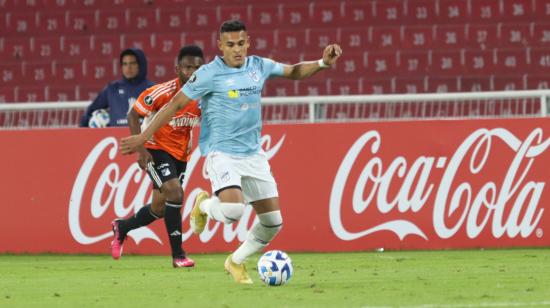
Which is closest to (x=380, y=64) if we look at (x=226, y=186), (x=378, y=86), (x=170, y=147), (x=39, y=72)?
(x=378, y=86)

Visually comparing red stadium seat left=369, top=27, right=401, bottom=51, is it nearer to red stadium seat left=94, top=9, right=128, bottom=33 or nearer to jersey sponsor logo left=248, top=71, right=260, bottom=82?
red stadium seat left=94, top=9, right=128, bottom=33

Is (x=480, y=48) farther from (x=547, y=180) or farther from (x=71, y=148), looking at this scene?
(x=71, y=148)

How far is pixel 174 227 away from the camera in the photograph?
1041 centimetres

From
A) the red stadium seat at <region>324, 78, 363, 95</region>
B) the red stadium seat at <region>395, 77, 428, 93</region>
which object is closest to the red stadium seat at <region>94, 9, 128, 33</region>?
the red stadium seat at <region>324, 78, 363, 95</region>

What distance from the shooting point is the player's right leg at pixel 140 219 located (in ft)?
35.4

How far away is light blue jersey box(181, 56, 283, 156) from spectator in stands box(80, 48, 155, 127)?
14.5ft

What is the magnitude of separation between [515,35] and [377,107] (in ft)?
23.5

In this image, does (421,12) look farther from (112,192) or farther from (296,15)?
(112,192)

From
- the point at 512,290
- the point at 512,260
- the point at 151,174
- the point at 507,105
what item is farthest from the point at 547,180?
the point at 512,290

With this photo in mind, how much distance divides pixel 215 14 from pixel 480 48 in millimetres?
4669

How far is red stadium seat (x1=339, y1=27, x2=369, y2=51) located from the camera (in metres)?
20.0

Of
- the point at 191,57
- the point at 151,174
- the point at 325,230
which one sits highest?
the point at 191,57

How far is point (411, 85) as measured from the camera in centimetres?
1917

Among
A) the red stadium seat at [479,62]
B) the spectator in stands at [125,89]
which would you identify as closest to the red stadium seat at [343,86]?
the red stadium seat at [479,62]
